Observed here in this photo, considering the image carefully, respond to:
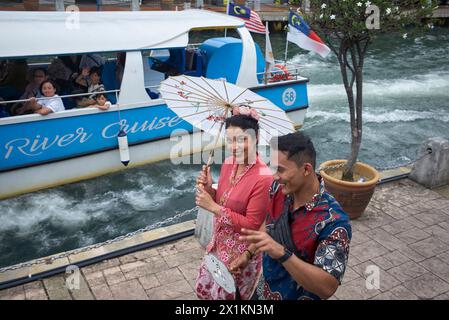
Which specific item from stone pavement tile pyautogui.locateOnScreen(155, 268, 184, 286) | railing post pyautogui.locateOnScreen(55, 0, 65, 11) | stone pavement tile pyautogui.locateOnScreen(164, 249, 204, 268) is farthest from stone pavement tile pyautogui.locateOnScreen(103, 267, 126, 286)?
railing post pyautogui.locateOnScreen(55, 0, 65, 11)

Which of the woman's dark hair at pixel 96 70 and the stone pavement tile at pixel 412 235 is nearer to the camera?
the stone pavement tile at pixel 412 235

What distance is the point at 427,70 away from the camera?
18.7 m

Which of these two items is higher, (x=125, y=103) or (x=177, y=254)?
(x=125, y=103)

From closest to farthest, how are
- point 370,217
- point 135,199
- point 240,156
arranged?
point 240,156 < point 370,217 < point 135,199

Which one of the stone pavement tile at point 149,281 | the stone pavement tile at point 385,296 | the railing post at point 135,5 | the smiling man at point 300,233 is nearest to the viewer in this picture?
the smiling man at point 300,233

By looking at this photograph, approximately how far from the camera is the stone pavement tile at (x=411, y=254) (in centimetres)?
487

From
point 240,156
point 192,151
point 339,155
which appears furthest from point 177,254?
point 339,155

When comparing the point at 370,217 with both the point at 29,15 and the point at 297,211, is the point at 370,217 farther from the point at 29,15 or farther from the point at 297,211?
the point at 29,15

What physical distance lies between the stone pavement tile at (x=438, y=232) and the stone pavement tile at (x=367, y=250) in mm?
813

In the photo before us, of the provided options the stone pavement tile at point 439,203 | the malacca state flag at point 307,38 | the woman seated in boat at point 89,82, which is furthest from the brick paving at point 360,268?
the woman seated in boat at point 89,82

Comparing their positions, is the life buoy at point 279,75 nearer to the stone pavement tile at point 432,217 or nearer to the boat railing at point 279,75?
the boat railing at point 279,75

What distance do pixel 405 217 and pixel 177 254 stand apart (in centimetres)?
315


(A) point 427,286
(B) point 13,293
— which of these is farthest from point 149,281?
(A) point 427,286

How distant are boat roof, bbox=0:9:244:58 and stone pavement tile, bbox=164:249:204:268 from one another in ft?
13.7
